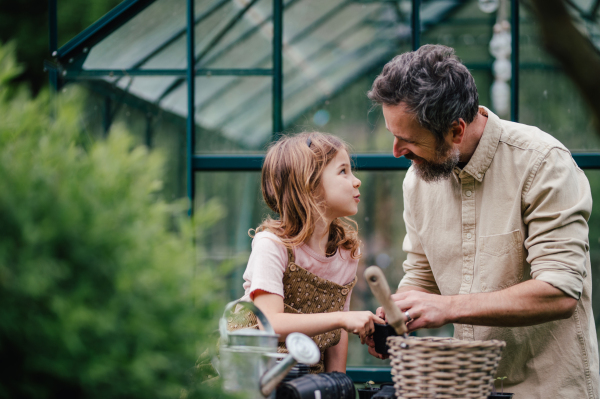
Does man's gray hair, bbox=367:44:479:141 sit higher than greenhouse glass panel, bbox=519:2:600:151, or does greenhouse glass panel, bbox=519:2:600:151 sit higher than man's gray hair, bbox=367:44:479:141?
greenhouse glass panel, bbox=519:2:600:151

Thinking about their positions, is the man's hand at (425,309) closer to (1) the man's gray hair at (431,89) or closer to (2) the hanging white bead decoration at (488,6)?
(1) the man's gray hair at (431,89)

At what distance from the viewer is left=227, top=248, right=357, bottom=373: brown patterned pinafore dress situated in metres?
1.99

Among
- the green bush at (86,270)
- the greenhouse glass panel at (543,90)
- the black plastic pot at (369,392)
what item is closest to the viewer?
the green bush at (86,270)

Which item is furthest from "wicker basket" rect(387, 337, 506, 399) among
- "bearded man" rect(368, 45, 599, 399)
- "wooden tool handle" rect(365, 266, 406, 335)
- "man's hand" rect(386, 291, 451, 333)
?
"bearded man" rect(368, 45, 599, 399)

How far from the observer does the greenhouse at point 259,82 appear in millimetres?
3732

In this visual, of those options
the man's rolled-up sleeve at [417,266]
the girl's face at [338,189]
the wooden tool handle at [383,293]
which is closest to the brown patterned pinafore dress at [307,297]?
the girl's face at [338,189]

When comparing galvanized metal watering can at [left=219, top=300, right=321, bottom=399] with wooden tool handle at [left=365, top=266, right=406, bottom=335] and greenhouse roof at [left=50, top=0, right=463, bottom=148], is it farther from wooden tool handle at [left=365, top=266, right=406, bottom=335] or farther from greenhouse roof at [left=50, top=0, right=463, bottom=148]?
greenhouse roof at [left=50, top=0, right=463, bottom=148]

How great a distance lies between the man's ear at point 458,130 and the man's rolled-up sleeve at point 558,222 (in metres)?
A: 0.28

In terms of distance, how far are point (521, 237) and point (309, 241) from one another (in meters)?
0.78

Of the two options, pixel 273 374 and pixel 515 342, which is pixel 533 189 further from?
pixel 273 374

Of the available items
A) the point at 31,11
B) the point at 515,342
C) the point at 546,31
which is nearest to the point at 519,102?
the point at 546,31

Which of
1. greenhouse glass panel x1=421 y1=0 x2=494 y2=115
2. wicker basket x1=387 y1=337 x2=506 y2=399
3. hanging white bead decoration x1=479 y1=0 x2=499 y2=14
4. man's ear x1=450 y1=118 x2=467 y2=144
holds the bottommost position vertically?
wicker basket x1=387 y1=337 x2=506 y2=399

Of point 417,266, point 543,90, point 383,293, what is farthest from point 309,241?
point 543,90

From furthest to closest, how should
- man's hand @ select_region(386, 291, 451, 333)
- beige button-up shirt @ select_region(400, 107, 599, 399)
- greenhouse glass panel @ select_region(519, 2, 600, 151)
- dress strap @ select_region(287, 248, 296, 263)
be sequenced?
greenhouse glass panel @ select_region(519, 2, 600, 151) → dress strap @ select_region(287, 248, 296, 263) → beige button-up shirt @ select_region(400, 107, 599, 399) → man's hand @ select_region(386, 291, 451, 333)
